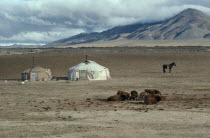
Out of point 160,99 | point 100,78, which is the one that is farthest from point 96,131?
point 100,78

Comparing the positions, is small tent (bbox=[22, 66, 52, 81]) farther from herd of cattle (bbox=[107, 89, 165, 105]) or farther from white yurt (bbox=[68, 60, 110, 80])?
herd of cattle (bbox=[107, 89, 165, 105])

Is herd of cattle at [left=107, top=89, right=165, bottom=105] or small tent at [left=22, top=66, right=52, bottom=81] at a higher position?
small tent at [left=22, top=66, right=52, bottom=81]

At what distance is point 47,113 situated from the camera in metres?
19.3

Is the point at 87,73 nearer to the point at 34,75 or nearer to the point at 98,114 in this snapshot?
the point at 34,75

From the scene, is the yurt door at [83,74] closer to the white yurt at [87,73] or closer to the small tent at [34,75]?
the white yurt at [87,73]

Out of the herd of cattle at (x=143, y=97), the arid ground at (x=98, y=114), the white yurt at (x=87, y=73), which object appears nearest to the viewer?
the arid ground at (x=98, y=114)

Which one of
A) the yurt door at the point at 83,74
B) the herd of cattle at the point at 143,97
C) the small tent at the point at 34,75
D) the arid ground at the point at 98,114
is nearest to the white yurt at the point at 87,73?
the yurt door at the point at 83,74

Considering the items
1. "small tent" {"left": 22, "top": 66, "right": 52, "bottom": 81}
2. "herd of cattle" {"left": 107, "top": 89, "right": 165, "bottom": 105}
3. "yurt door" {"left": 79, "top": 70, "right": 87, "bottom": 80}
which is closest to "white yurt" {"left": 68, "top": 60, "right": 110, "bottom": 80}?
"yurt door" {"left": 79, "top": 70, "right": 87, "bottom": 80}

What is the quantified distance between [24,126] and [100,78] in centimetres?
2465

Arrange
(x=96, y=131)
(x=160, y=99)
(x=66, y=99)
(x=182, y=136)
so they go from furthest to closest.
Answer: (x=66, y=99)
(x=160, y=99)
(x=96, y=131)
(x=182, y=136)

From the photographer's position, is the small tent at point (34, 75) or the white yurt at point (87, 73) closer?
the white yurt at point (87, 73)

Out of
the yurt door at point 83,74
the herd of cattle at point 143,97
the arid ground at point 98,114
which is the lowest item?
the arid ground at point 98,114

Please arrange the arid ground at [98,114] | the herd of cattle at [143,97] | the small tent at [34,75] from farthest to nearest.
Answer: the small tent at [34,75] → the herd of cattle at [143,97] → the arid ground at [98,114]

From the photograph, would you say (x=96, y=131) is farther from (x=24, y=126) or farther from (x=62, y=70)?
(x=62, y=70)
